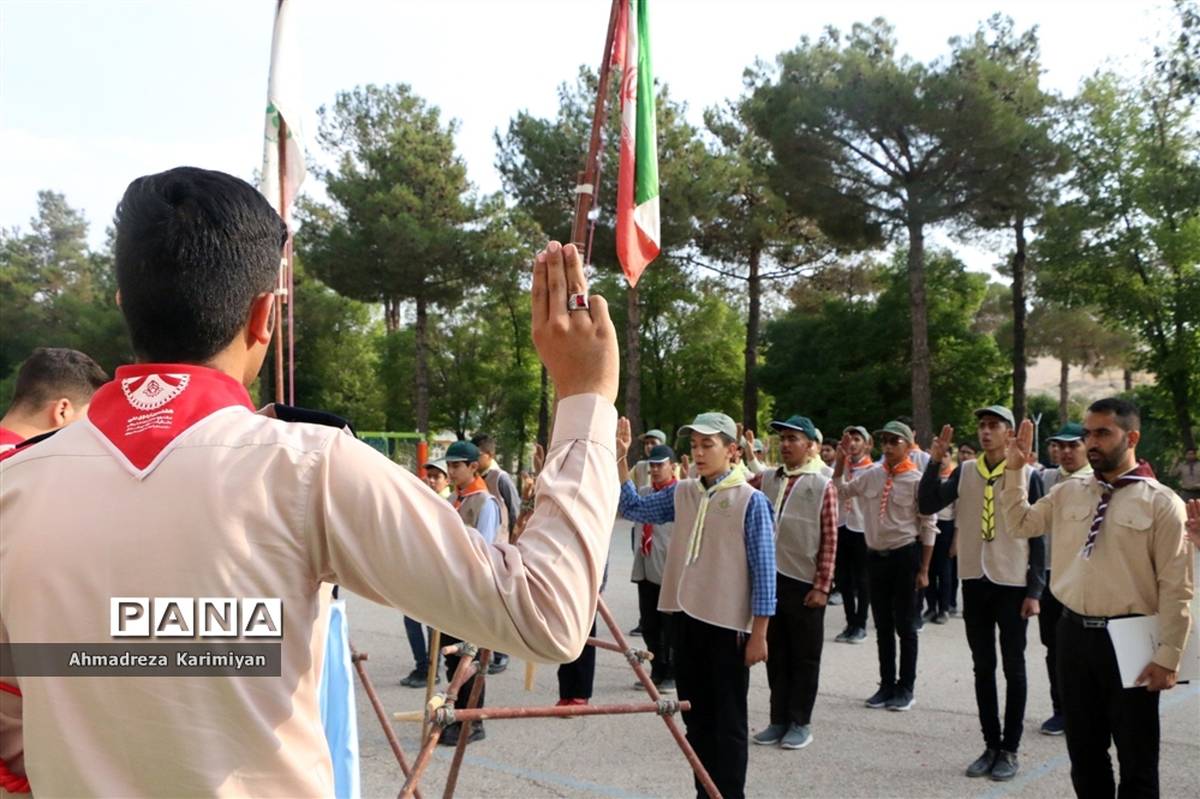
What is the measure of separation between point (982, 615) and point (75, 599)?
561 cm

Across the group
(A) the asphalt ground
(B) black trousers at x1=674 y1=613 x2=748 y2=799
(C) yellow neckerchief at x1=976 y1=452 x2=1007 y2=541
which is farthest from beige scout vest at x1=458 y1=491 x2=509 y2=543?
(C) yellow neckerchief at x1=976 y1=452 x2=1007 y2=541

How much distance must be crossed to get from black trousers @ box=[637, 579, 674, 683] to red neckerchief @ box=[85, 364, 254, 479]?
679 cm

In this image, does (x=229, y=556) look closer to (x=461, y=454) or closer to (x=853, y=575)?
(x=461, y=454)

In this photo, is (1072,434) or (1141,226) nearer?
(1072,434)

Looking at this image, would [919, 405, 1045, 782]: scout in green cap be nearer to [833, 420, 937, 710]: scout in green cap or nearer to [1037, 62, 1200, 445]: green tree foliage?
[833, 420, 937, 710]: scout in green cap

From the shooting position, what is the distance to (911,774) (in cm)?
560

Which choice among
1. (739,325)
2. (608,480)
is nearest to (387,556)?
(608,480)

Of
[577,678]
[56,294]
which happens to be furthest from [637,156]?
[56,294]

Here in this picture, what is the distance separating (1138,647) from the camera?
13.6 ft

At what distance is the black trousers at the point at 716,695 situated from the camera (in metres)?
4.73

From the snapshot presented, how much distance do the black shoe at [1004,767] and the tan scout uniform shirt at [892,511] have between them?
212cm

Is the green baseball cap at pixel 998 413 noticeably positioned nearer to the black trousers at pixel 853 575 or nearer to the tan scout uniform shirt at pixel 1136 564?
the tan scout uniform shirt at pixel 1136 564

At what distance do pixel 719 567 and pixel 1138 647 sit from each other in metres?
1.96

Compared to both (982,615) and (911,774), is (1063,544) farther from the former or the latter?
(911,774)
